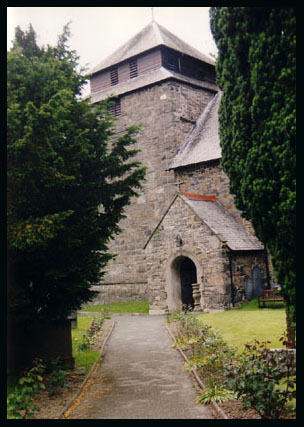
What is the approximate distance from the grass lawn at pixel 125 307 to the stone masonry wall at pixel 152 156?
1160 millimetres

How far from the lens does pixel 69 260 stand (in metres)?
7.74

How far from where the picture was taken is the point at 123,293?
72.8 feet

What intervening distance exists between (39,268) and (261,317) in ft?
27.1

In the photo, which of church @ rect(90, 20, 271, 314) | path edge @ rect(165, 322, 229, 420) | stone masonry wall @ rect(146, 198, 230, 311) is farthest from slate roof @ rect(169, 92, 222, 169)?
path edge @ rect(165, 322, 229, 420)

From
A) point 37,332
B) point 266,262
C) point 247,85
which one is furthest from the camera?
point 266,262

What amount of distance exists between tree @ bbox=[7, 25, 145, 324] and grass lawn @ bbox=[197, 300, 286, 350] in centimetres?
412

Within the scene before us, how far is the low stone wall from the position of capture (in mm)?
21562

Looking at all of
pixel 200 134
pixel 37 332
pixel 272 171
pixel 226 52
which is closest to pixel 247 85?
pixel 226 52

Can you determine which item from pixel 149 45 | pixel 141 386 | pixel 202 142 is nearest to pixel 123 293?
pixel 202 142

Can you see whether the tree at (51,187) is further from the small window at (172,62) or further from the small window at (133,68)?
the small window at (133,68)

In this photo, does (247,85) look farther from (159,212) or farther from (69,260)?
(159,212)

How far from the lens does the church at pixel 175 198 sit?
16.4 metres

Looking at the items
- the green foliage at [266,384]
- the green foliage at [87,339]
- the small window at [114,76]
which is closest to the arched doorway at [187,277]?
the green foliage at [87,339]

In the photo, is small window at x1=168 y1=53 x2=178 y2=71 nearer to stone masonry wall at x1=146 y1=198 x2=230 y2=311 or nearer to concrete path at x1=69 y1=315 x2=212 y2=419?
stone masonry wall at x1=146 y1=198 x2=230 y2=311
